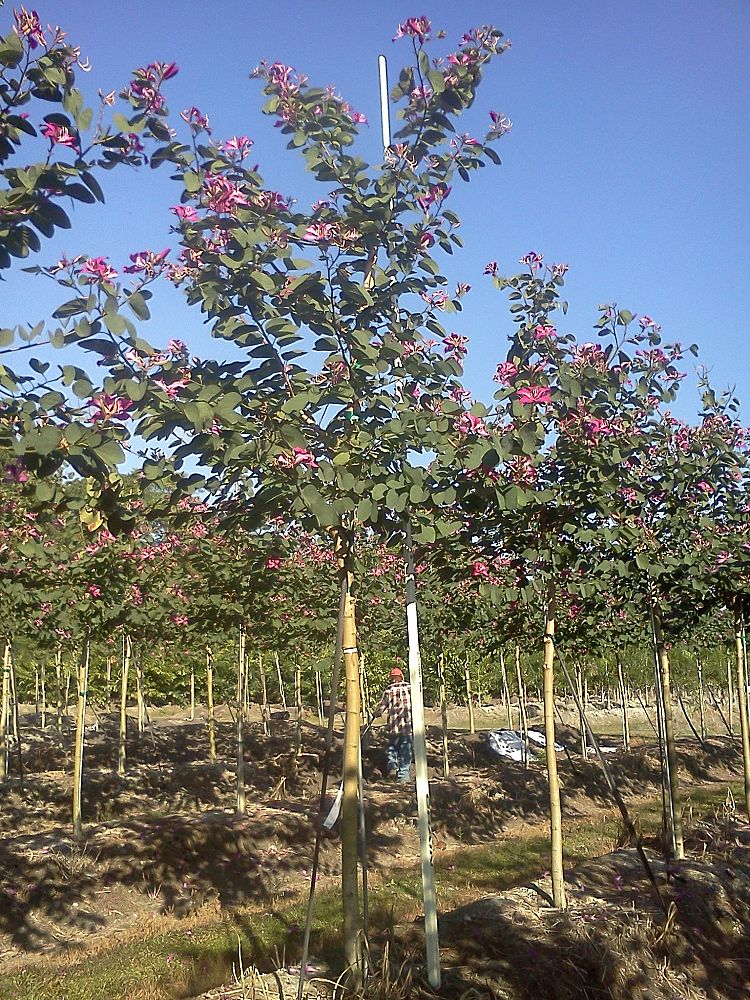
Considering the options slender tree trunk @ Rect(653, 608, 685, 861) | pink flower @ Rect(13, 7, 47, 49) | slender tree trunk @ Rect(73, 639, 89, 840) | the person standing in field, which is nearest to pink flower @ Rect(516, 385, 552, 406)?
pink flower @ Rect(13, 7, 47, 49)

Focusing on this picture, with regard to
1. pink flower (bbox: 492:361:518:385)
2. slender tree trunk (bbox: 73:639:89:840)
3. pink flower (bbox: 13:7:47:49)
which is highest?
pink flower (bbox: 13:7:47:49)

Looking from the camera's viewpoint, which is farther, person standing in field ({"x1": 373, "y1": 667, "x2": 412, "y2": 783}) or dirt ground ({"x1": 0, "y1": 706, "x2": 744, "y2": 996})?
person standing in field ({"x1": 373, "y1": 667, "x2": 412, "y2": 783})

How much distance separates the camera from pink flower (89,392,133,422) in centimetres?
362

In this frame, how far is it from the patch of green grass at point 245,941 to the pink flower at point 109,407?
154 inches

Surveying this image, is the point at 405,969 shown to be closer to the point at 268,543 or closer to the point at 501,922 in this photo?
Answer: the point at 501,922

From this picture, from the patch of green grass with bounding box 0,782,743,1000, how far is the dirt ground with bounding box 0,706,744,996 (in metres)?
0.77

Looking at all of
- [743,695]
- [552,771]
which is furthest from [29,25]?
[743,695]

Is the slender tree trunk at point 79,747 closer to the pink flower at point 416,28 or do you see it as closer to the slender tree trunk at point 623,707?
the pink flower at point 416,28

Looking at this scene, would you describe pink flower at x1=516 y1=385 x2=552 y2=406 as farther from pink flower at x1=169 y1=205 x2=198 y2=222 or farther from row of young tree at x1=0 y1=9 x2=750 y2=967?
pink flower at x1=169 y1=205 x2=198 y2=222

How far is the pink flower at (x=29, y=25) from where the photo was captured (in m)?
3.26

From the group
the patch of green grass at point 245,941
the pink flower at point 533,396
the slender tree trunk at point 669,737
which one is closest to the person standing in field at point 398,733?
the patch of green grass at point 245,941

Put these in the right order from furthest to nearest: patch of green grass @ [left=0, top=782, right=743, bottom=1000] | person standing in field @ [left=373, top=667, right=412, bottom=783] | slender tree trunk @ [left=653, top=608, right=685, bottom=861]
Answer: person standing in field @ [left=373, top=667, right=412, bottom=783], slender tree trunk @ [left=653, top=608, right=685, bottom=861], patch of green grass @ [left=0, top=782, right=743, bottom=1000]

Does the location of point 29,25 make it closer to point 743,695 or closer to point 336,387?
point 336,387

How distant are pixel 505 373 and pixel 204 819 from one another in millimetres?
10837
